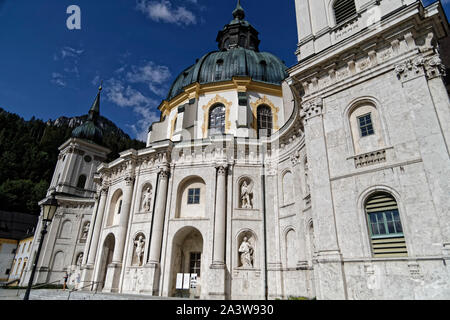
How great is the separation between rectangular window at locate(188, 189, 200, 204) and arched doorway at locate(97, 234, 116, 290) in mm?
7402

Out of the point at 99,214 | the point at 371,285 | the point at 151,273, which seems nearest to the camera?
the point at 371,285

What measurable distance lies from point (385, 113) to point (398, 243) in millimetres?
4352

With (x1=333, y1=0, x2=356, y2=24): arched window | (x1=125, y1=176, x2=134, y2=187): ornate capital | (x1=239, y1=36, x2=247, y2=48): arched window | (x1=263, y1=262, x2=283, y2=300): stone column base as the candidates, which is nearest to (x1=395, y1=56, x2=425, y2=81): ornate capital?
(x1=333, y1=0, x2=356, y2=24): arched window

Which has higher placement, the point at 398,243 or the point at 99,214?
the point at 99,214

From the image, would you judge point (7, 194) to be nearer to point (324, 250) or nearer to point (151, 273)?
point (151, 273)

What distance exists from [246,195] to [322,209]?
856 centimetres

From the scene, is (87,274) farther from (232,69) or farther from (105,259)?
(232,69)

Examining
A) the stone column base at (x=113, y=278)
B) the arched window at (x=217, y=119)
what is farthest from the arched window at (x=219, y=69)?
the stone column base at (x=113, y=278)

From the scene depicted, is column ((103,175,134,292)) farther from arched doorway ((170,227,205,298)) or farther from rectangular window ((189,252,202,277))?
rectangular window ((189,252,202,277))

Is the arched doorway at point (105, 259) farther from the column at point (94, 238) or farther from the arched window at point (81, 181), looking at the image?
the arched window at point (81, 181)

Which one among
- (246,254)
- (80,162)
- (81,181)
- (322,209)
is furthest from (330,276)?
(80,162)

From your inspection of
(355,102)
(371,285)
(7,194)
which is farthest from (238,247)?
(7,194)

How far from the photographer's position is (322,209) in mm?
10312

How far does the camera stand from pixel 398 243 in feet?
28.2
